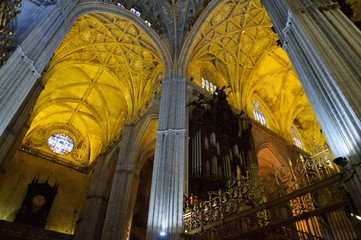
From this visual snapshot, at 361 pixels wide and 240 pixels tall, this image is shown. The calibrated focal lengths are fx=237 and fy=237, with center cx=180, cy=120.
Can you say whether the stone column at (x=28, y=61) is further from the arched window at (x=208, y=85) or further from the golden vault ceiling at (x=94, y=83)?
the arched window at (x=208, y=85)

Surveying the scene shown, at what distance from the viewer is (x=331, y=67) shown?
189 inches

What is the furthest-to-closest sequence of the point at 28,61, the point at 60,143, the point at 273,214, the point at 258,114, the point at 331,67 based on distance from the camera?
1. the point at 60,143
2. the point at 258,114
3. the point at 28,61
4. the point at 273,214
5. the point at 331,67

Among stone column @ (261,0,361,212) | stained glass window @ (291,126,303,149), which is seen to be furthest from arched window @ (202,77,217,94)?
stone column @ (261,0,361,212)

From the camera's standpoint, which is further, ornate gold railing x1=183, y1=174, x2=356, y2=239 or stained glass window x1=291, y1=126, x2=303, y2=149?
stained glass window x1=291, y1=126, x2=303, y2=149

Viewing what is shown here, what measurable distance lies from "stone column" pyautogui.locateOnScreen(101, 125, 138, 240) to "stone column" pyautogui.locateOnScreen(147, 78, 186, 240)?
12.3 ft

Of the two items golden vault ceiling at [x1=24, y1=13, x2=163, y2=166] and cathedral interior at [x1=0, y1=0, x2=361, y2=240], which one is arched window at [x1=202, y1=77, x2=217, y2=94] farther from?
golden vault ceiling at [x1=24, y1=13, x2=163, y2=166]

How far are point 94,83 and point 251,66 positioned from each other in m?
11.3

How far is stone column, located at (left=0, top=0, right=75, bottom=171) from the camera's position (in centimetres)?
550

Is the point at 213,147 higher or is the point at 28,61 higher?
the point at 213,147

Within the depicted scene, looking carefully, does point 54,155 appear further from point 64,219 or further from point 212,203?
point 212,203

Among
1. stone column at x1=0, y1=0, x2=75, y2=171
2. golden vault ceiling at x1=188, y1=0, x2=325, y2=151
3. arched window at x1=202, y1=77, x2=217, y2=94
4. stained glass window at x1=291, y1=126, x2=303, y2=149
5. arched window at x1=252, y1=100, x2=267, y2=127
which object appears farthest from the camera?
stained glass window at x1=291, y1=126, x2=303, y2=149

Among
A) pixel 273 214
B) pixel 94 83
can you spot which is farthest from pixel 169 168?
pixel 94 83

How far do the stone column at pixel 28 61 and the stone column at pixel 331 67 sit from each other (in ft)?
22.0

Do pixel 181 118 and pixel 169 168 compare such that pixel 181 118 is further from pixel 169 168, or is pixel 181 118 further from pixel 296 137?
pixel 296 137
